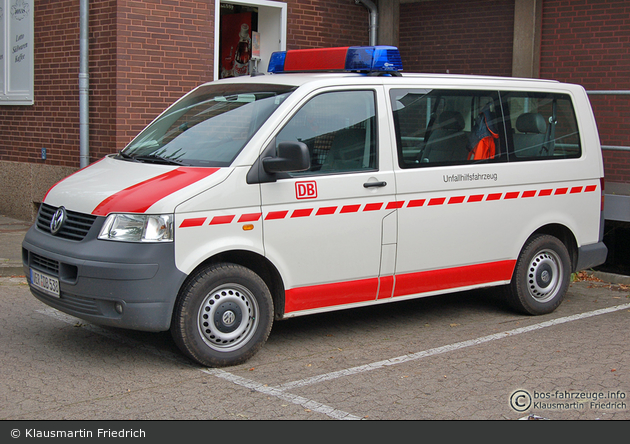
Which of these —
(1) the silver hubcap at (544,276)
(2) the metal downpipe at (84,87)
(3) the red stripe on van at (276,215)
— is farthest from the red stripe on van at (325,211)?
(2) the metal downpipe at (84,87)

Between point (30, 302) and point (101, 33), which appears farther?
point (101, 33)

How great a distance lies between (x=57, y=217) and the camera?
5.41 metres

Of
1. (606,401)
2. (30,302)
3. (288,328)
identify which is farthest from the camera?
(30,302)

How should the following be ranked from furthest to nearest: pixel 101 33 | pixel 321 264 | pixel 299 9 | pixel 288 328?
pixel 299 9, pixel 101 33, pixel 288 328, pixel 321 264

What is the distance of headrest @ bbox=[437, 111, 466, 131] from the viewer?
20.6ft

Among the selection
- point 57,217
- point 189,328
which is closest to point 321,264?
point 189,328

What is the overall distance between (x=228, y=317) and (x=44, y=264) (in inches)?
54.0

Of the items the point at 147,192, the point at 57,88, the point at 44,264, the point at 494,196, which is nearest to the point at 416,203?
the point at 494,196

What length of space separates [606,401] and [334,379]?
1.75 metres

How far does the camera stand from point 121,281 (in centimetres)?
493

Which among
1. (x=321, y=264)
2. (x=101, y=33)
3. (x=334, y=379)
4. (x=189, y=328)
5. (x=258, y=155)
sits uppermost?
(x=101, y=33)

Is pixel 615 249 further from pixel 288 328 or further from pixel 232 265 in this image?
pixel 232 265

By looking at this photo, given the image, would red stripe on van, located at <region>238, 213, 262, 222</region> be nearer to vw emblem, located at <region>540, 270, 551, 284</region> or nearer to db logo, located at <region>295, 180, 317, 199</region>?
db logo, located at <region>295, 180, 317, 199</region>

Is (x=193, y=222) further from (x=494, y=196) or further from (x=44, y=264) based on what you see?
(x=494, y=196)
